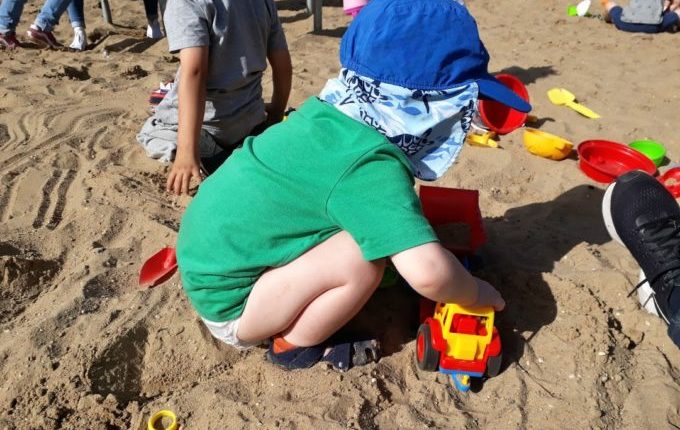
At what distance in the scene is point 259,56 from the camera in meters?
2.31

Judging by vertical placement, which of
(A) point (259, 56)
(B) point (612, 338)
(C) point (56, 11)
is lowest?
(C) point (56, 11)

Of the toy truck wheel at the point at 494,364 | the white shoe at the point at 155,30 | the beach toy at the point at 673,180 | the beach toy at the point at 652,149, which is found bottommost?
the white shoe at the point at 155,30

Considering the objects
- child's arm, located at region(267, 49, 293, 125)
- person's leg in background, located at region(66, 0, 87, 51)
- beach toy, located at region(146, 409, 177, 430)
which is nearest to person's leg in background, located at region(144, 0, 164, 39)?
person's leg in background, located at region(66, 0, 87, 51)

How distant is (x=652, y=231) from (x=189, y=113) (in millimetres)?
1517

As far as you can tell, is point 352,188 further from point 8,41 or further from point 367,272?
point 8,41

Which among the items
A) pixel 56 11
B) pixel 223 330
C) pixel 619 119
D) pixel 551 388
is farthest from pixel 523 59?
pixel 56 11

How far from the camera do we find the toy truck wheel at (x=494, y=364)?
1.45m

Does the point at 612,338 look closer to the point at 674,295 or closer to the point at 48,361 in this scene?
the point at 674,295


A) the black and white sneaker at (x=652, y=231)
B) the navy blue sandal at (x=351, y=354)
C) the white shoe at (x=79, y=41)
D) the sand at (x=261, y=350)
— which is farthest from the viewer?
the white shoe at (x=79, y=41)

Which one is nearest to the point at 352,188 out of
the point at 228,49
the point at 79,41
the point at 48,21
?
the point at 228,49

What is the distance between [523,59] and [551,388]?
9.09 ft

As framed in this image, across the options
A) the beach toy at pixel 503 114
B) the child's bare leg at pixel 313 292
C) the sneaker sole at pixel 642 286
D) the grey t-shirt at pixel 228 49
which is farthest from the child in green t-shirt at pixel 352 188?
the beach toy at pixel 503 114

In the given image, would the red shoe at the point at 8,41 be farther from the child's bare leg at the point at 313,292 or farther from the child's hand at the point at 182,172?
the child's bare leg at the point at 313,292

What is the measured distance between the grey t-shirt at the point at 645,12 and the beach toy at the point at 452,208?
312cm
